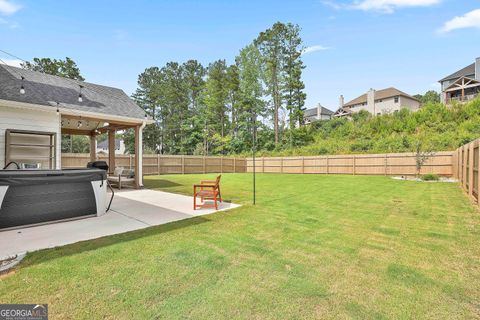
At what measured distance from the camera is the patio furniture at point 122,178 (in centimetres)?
964

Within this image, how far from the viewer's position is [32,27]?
9250 mm

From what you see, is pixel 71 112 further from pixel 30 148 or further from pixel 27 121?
pixel 30 148

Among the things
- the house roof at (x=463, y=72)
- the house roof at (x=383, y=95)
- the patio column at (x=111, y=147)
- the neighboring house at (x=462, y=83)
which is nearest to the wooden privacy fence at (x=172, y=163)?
the patio column at (x=111, y=147)

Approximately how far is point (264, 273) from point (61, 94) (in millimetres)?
10209

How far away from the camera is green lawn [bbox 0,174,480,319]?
2.03m

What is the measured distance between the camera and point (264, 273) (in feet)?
8.68

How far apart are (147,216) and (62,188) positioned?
5.70 feet

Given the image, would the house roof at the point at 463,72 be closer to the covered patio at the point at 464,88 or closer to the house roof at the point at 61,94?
the covered patio at the point at 464,88

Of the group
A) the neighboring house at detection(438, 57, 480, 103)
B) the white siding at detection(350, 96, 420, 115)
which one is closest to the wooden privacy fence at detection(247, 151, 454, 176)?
the neighboring house at detection(438, 57, 480, 103)

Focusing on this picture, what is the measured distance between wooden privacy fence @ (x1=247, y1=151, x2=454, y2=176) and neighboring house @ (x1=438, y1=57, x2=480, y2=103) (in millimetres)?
21749

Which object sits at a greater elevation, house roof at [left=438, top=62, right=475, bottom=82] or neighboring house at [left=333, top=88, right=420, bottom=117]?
house roof at [left=438, top=62, right=475, bottom=82]

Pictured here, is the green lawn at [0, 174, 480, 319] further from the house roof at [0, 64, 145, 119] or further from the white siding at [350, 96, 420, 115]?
the white siding at [350, 96, 420, 115]

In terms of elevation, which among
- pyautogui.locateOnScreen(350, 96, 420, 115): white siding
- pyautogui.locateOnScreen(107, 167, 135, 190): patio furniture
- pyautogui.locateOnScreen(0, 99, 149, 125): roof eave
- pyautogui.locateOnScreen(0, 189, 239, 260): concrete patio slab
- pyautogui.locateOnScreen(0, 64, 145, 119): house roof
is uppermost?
pyautogui.locateOnScreen(350, 96, 420, 115): white siding

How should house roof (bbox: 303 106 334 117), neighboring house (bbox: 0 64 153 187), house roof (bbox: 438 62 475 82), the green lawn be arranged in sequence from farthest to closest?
house roof (bbox: 303 106 334 117) < house roof (bbox: 438 62 475 82) < neighboring house (bbox: 0 64 153 187) < the green lawn
